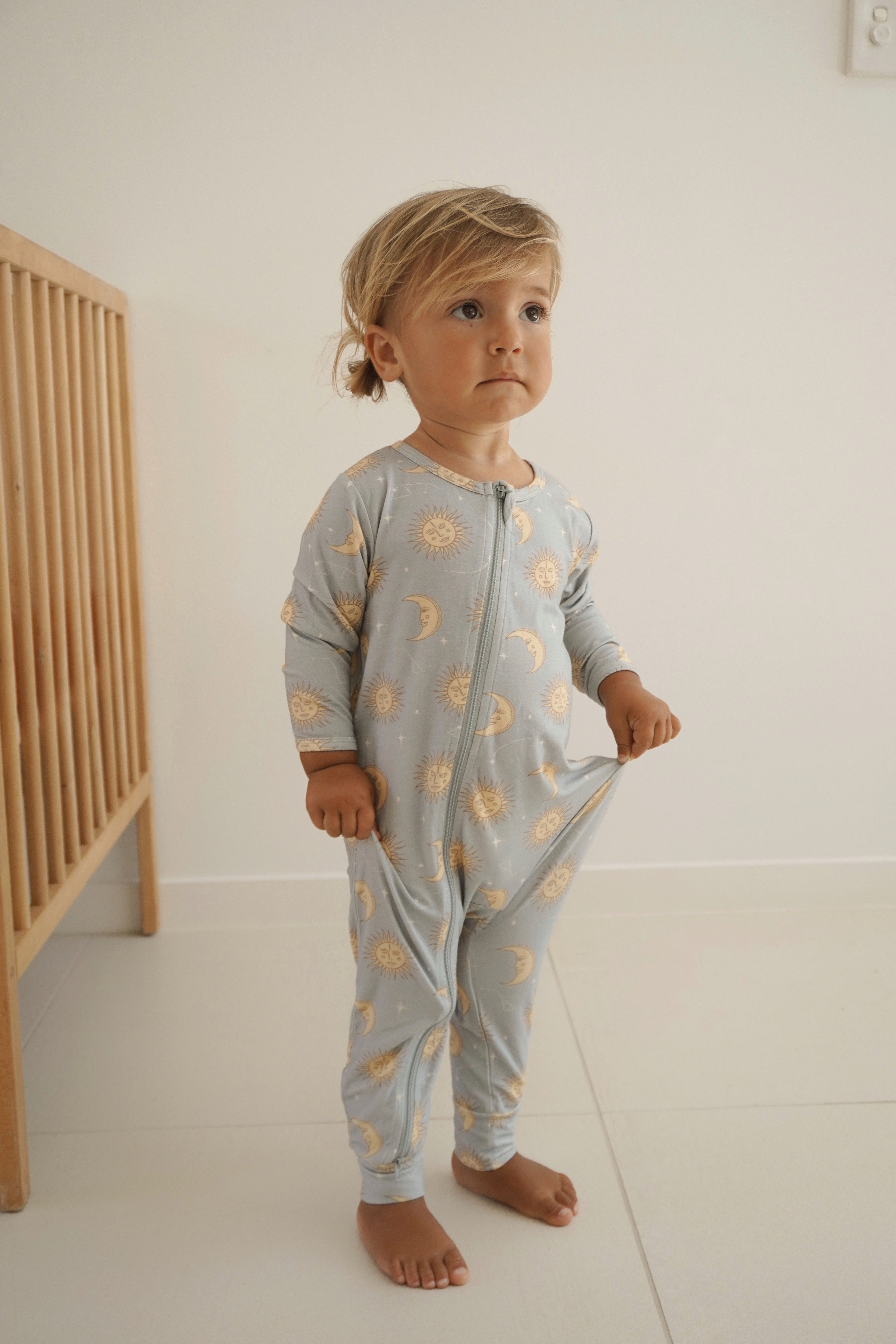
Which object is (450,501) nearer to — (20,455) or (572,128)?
(20,455)

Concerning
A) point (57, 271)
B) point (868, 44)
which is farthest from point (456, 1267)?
point (868, 44)

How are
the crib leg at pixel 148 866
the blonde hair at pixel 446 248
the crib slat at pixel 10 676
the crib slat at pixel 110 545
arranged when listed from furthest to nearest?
the crib leg at pixel 148 866 → the crib slat at pixel 110 545 → the crib slat at pixel 10 676 → the blonde hair at pixel 446 248

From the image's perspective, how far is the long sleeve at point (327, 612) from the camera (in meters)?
0.93

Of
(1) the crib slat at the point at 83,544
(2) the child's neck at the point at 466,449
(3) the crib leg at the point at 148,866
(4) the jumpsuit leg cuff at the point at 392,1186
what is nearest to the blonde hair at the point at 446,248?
(2) the child's neck at the point at 466,449

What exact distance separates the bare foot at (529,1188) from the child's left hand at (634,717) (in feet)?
1.46

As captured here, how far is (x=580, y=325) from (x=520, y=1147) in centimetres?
113

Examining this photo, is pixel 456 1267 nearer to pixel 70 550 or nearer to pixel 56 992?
pixel 56 992

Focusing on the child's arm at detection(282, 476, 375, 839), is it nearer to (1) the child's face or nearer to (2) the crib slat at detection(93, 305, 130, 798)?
(1) the child's face

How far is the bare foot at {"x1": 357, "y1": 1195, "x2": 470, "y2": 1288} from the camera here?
1.00m

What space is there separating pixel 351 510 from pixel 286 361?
2.46ft

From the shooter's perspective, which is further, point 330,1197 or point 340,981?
point 340,981

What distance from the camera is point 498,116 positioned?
1.54m

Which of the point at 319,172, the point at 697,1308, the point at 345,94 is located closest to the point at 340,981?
the point at 697,1308

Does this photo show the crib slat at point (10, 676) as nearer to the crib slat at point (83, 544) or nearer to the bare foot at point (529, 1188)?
the crib slat at point (83, 544)
